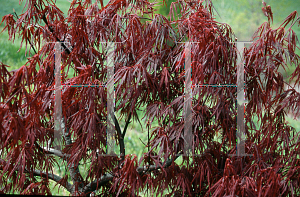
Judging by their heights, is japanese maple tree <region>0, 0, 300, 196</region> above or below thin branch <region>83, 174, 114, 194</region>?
above

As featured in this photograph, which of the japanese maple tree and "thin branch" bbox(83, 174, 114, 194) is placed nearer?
the japanese maple tree

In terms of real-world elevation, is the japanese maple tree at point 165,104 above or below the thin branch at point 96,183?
above

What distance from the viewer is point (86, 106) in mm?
1473

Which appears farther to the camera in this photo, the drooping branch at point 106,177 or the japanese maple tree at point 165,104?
the drooping branch at point 106,177

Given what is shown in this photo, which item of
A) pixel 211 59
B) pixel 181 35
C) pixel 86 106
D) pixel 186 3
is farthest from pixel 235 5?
pixel 86 106

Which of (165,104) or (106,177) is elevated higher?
(165,104)

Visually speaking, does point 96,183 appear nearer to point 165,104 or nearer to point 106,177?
point 106,177

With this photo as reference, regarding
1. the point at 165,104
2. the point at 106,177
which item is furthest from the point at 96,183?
the point at 165,104

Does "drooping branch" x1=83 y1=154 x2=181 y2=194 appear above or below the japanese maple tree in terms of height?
below

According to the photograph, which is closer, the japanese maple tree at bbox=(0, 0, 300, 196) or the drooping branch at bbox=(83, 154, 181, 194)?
the japanese maple tree at bbox=(0, 0, 300, 196)

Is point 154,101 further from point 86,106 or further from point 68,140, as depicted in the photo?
point 68,140

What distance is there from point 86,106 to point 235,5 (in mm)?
2301

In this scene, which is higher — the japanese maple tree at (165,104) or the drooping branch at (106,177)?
the japanese maple tree at (165,104)

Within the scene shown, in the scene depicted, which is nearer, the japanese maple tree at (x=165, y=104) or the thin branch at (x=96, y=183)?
the japanese maple tree at (x=165, y=104)
